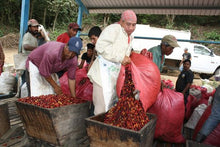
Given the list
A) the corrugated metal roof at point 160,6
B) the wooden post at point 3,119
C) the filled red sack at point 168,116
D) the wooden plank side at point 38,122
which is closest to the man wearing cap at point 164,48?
the filled red sack at point 168,116

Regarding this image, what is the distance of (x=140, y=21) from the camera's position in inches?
810

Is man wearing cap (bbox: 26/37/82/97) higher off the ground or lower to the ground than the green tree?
lower

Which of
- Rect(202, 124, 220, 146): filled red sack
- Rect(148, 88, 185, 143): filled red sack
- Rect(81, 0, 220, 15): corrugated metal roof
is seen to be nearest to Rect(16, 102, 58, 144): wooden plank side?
Rect(148, 88, 185, 143): filled red sack

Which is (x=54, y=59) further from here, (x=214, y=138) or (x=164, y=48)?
(x=214, y=138)

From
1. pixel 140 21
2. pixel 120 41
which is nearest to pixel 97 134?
pixel 120 41

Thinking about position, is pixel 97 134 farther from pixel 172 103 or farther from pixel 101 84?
pixel 172 103

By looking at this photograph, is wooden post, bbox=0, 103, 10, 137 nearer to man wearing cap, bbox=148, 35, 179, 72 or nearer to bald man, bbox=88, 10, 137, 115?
bald man, bbox=88, 10, 137, 115

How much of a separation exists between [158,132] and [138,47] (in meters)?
10.8

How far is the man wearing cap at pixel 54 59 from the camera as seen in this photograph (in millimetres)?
2709

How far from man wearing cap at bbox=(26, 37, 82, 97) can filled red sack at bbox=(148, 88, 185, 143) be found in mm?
1374

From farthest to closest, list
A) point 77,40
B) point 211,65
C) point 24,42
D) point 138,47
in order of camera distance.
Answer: point 138,47 → point 211,65 → point 24,42 → point 77,40

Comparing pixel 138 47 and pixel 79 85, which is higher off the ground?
pixel 138 47

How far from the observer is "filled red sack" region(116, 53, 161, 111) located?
2.30m

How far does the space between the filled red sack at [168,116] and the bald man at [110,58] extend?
35.0 inches
